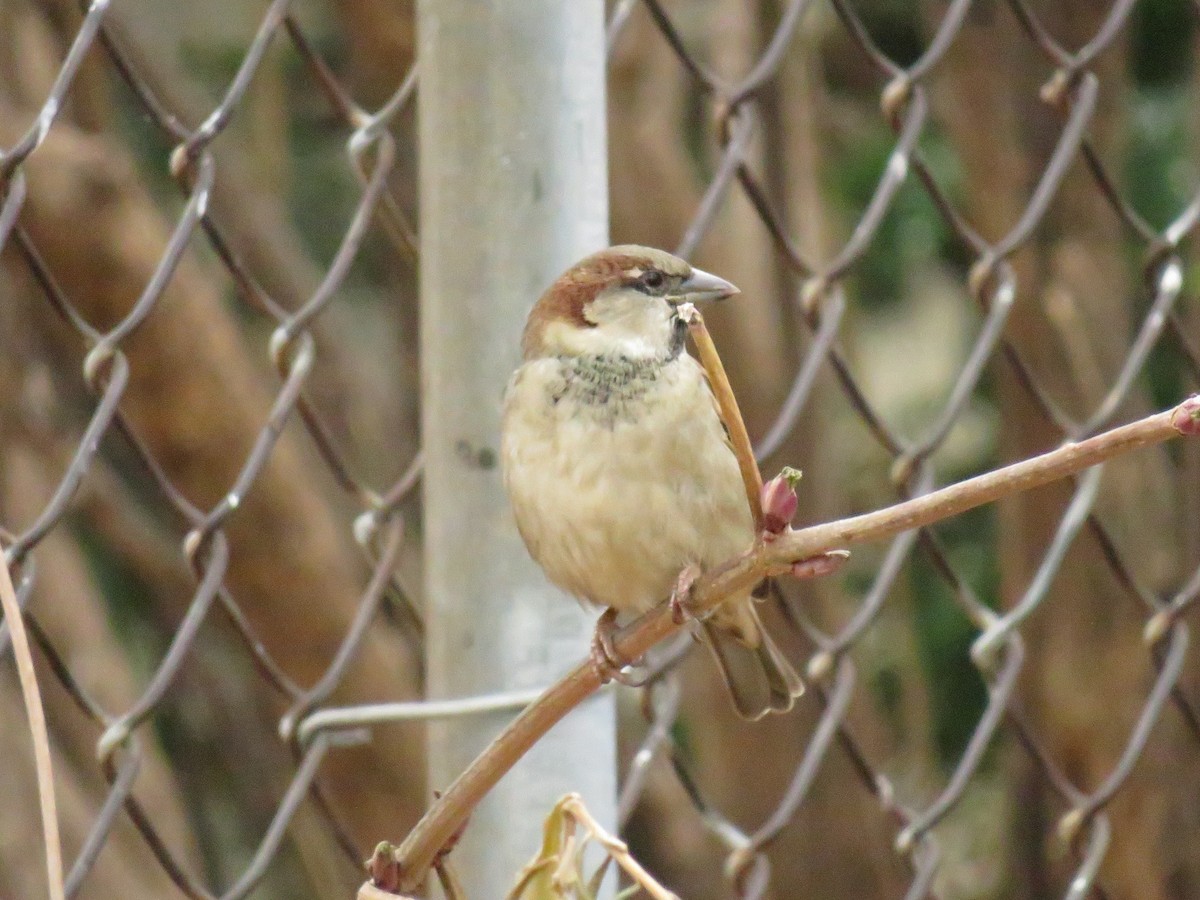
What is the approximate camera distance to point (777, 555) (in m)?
0.62

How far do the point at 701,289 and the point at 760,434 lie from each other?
115 centimetres

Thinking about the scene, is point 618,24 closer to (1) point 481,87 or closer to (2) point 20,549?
(1) point 481,87

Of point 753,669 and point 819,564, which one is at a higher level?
point 819,564

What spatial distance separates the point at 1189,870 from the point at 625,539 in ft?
4.62

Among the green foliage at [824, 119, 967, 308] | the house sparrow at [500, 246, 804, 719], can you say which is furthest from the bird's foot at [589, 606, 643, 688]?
the green foliage at [824, 119, 967, 308]

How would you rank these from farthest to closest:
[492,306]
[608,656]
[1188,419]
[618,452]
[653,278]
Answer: [653,278] → [618,452] → [492,306] → [608,656] → [1188,419]

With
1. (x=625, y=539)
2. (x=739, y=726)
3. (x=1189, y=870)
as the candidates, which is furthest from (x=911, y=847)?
(x=739, y=726)

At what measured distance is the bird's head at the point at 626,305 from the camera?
1.24 metres

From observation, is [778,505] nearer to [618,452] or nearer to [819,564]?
[819,564]

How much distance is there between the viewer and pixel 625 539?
1.26m

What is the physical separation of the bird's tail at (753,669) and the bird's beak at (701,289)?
9.5 inches

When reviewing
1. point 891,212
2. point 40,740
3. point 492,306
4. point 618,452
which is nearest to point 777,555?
point 40,740

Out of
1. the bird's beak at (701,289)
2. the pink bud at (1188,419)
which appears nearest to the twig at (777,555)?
the pink bud at (1188,419)

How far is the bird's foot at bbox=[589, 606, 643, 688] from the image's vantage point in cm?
74
